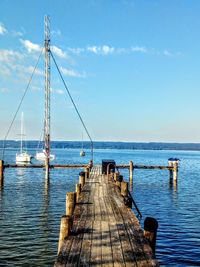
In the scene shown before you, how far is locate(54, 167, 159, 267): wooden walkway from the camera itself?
30.9 feet

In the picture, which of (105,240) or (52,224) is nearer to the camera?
(105,240)

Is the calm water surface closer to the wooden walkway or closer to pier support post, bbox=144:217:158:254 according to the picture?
the wooden walkway

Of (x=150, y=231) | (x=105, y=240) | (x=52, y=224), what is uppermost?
(x=150, y=231)

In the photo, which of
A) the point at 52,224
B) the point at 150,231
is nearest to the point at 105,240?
the point at 150,231

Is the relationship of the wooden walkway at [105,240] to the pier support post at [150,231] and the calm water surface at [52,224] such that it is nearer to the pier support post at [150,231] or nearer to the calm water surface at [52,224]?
the pier support post at [150,231]

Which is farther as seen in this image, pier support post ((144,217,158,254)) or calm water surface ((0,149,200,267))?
calm water surface ((0,149,200,267))

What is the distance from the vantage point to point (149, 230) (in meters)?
11.4

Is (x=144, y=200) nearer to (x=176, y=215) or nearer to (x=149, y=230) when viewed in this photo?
(x=176, y=215)

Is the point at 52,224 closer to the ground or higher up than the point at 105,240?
→ closer to the ground

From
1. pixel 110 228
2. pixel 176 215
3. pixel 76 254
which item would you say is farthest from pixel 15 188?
pixel 76 254

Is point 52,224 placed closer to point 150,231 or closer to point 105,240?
point 105,240

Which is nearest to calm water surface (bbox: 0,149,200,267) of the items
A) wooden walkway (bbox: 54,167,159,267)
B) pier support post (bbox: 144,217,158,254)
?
wooden walkway (bbox: 54,167,159,267)

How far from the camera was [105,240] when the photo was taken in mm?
11352

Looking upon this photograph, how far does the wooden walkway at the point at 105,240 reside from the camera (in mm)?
9430
